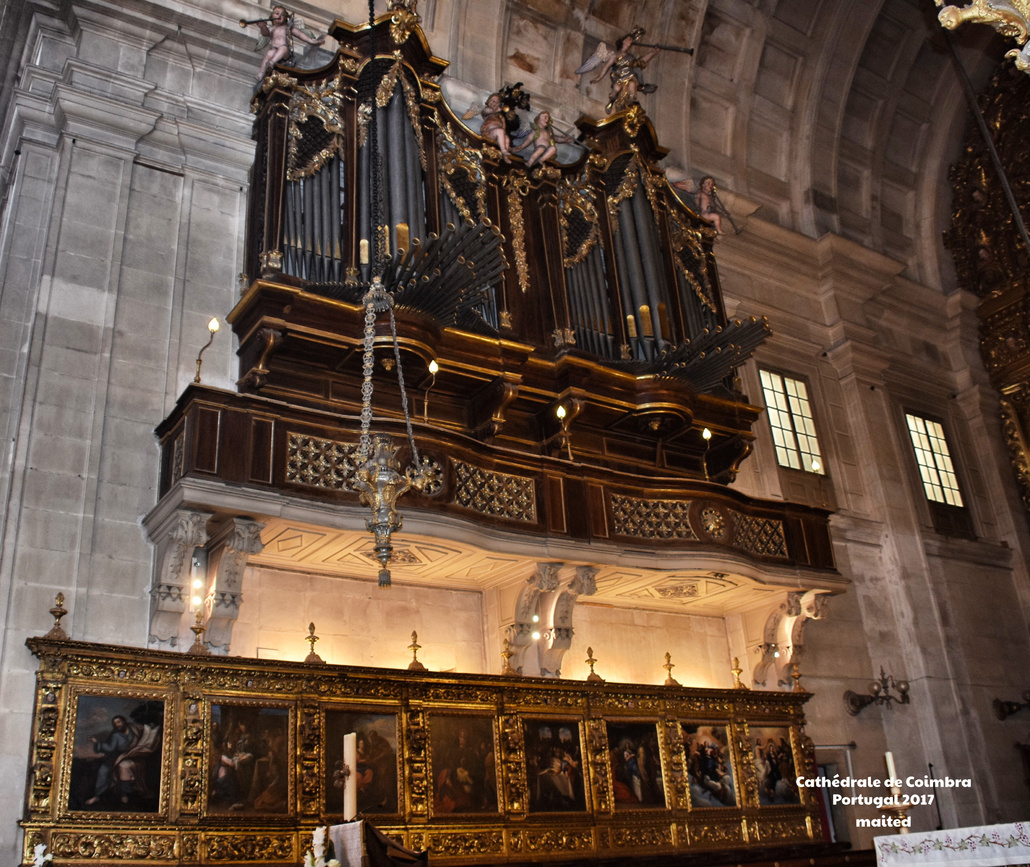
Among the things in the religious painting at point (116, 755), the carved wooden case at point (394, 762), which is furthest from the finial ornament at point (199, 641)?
the religious painting at point (116, 755)

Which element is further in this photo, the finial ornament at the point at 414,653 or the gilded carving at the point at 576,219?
the gilded carving at the point at 576,219

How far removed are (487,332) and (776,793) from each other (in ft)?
21.5

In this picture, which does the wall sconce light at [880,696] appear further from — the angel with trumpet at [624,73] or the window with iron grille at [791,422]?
the angel with trumpet at [624,73]

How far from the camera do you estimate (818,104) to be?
20578 millimetres

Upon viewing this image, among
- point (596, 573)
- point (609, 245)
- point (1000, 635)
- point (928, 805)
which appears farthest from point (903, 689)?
point (609, 245)

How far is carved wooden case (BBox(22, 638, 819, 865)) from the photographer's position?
8836mm

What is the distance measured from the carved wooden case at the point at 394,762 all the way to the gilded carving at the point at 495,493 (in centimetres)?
177

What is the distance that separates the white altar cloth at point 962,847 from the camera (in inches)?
295

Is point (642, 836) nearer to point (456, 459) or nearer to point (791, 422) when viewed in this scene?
point (456, 459)

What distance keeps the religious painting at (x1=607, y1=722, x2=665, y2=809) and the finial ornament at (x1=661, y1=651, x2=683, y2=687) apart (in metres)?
0.64

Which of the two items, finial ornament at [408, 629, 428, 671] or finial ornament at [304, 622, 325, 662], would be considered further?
finial ornament at [408, 629, 428, 671]

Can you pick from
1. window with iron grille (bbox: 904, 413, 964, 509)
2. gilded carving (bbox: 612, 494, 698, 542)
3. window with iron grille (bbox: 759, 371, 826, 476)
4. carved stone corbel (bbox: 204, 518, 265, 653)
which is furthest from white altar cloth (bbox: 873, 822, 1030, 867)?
window with iron grille (bbox: 904, 413, 964, 509)

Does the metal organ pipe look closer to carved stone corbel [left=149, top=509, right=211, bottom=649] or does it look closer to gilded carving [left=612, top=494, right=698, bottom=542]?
gilded carving [left=612, top=494, right=698, bottom=542]

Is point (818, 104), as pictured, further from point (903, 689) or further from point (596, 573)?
point (596, 573)
